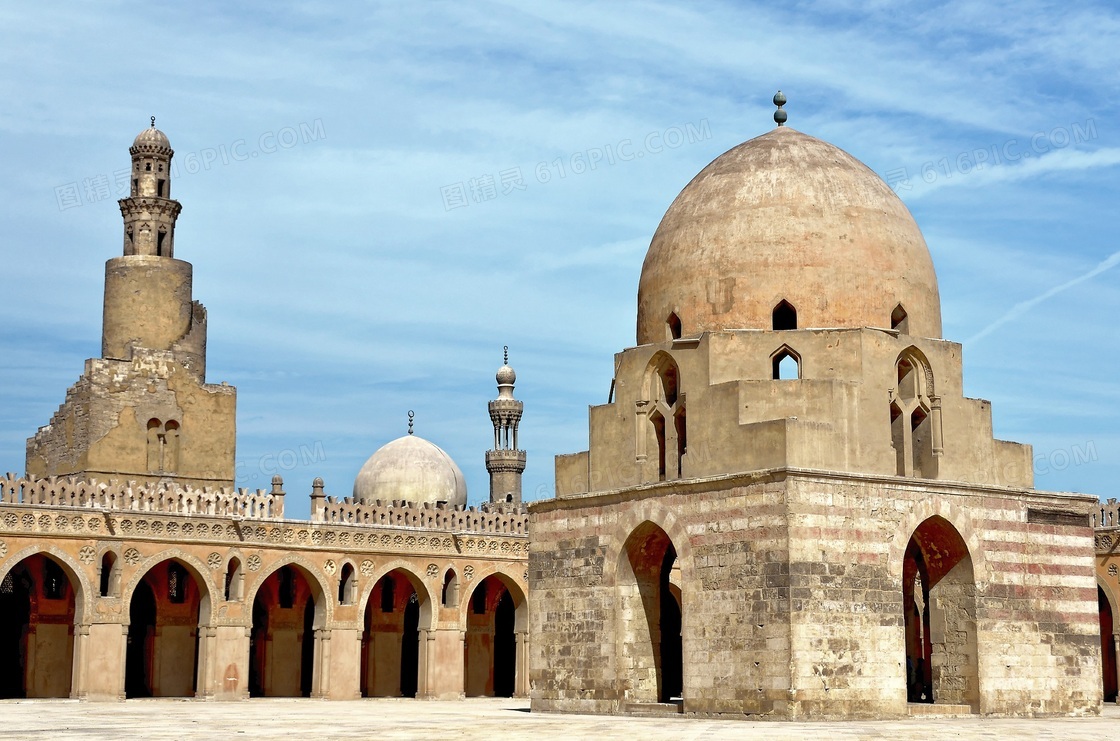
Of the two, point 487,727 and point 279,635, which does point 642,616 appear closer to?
point 487,727

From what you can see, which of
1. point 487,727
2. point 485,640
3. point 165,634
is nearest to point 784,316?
point 487,727

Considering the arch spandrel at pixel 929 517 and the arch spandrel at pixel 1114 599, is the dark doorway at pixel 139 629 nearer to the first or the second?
the arch spandrel at pixel 929 517

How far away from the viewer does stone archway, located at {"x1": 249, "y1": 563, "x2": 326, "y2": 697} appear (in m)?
31.6

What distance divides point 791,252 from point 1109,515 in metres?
13.4

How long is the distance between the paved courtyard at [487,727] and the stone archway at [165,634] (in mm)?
9580

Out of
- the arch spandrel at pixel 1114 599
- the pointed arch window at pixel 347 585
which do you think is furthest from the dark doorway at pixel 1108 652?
the pointed arch window at pixel 347 585

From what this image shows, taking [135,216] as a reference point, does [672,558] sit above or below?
below

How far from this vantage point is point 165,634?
3036cm

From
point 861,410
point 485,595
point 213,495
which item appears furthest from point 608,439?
point 485,595

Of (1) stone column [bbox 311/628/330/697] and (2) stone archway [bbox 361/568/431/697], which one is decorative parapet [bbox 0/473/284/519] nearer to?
(1) stone column [bbox 311/628/330/697]

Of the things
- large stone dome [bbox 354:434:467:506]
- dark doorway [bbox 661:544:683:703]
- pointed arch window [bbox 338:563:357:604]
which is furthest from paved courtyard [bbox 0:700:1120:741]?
large stone dome [bbox 354:434:467:506]

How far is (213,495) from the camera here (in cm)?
2881

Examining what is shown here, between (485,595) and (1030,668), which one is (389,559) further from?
(1030,668)

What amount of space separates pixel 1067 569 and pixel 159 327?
20.8 metres
